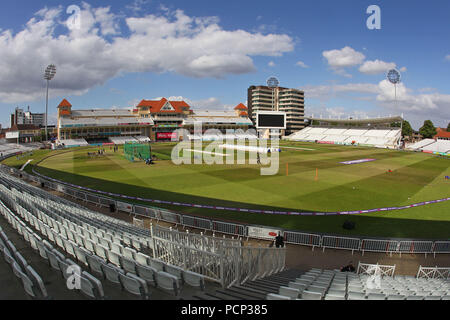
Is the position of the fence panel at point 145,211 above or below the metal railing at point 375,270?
above

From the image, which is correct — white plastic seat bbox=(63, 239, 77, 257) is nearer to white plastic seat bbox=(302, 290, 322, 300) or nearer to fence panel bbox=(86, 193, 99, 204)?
white plastic seat bbox=(302, 290, 322, 300)

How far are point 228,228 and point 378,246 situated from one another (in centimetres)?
866

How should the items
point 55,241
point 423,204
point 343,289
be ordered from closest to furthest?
1. point 343,289
2. point 55,241
3. point 423,204

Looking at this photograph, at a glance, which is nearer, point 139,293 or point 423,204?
point 139,293

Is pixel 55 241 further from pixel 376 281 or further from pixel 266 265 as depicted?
pixel 376 281

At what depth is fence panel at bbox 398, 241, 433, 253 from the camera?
14.5 m

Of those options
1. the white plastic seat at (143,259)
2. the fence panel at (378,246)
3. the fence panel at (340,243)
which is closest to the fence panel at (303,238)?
the fence panel at (340,243)

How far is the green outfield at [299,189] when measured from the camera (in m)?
19.0

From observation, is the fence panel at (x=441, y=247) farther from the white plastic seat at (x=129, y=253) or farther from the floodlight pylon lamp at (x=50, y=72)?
the floodlight pylon lamp at (x=50, y=72)

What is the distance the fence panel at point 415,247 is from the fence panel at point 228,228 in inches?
351

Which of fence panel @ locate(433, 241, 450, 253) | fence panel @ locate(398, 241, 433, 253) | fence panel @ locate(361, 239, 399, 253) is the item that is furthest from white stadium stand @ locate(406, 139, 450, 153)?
fence panel @ locate(361, 239, 399, 253)

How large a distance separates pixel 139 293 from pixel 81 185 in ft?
93.4
